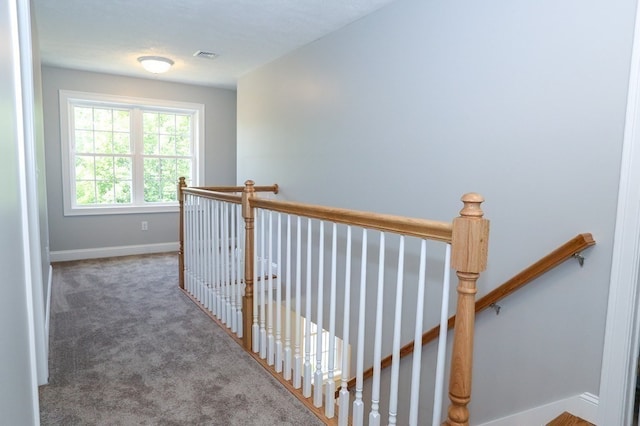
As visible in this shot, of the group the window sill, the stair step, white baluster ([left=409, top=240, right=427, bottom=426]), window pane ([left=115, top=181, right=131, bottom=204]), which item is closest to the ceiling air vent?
window pane ([left=115, top=181, right=131, bottom=204])

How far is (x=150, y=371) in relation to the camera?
2.24m

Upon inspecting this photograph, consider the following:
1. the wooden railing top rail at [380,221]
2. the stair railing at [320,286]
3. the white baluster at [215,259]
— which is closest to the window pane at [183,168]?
the stair railing at [320,286]

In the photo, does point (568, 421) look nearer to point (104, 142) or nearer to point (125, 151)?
point (125, 151)

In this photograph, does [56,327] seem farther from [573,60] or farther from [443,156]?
[573,60]

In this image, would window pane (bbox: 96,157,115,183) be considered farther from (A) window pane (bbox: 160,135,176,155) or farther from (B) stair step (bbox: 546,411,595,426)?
(B) stair step (bbox: 546,411,595,426)

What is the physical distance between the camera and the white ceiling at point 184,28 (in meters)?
2.94

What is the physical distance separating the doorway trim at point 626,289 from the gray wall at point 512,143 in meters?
0.04

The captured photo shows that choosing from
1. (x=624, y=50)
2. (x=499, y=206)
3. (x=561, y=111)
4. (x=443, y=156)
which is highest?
(x=624, y=50)

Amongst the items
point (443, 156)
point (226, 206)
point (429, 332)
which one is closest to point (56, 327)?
point (226, 206)

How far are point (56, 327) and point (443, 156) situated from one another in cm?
298

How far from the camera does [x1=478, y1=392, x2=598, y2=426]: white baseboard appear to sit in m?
1.80

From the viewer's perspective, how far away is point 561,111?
1.90 meters

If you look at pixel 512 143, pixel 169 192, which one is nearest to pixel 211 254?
pixel 512 143

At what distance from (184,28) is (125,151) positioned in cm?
251
